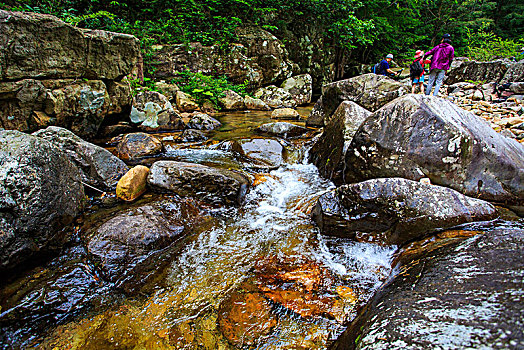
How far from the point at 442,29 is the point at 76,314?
3085 centimetres

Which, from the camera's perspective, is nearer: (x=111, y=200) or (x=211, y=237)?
(x=211, y=237)

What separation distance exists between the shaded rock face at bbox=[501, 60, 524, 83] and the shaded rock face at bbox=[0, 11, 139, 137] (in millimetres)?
14823

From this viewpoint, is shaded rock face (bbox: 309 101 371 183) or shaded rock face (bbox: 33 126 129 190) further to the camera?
shaded rock face (bbox: 309 101 371 183)

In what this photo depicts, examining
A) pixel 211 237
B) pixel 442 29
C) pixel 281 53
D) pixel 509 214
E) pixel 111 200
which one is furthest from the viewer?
pixel 442 29

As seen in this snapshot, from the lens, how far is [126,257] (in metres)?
2.91

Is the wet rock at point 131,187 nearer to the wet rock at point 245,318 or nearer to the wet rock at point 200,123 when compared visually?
the wet rock at point 245,318

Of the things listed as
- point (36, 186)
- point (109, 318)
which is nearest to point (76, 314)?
point (109, 318)

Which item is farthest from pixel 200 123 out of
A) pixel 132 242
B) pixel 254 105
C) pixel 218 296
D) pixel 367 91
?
pixel 218 296

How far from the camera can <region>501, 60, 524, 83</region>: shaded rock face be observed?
9.97 metres

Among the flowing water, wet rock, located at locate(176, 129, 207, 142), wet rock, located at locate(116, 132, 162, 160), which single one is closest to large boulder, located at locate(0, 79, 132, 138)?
wet rock, located at locate(116, 132, 162, 160)

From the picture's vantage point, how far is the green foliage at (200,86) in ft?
37.6

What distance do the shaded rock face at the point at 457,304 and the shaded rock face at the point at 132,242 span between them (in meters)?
2.30

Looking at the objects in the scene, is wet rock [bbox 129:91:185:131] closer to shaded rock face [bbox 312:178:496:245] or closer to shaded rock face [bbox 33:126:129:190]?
shaded rock face [bbox 33:126:129:190]

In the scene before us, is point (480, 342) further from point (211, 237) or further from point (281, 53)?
point (281, 53)
